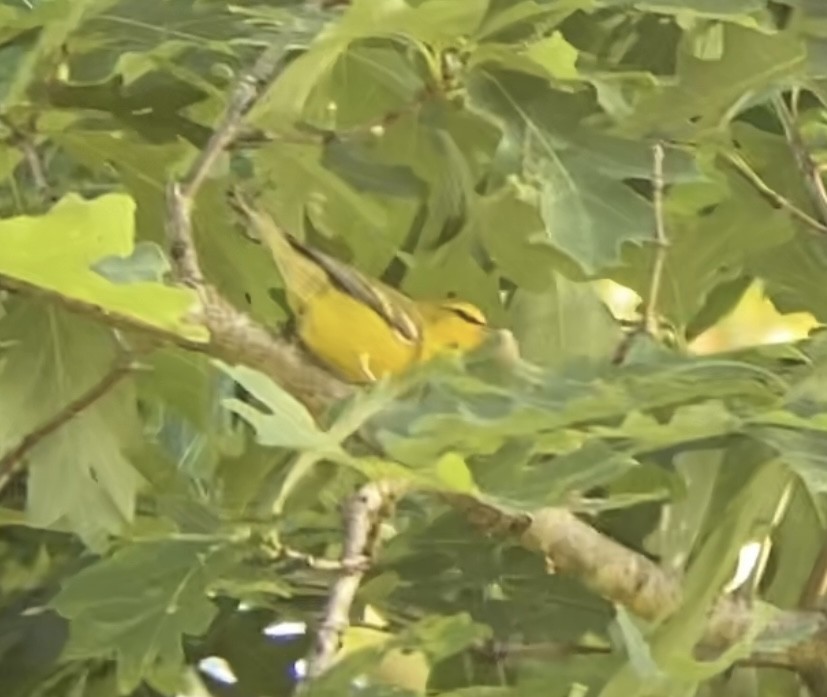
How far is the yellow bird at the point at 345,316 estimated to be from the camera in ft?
1.67

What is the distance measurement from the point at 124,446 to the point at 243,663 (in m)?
0.14

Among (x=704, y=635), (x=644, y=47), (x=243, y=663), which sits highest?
(x=644, y=47)

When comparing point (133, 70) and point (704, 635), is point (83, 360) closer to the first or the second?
point (133, 70)

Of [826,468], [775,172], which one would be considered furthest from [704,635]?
[775,172]

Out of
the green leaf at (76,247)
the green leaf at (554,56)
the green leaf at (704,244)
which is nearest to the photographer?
the green leaf at (76,247)

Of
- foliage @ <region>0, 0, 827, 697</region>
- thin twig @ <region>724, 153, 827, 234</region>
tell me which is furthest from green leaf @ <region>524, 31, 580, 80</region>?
thin twig @ <region>724, 153, 827, 234</region>

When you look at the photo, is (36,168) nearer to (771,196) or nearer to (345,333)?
(345,333)

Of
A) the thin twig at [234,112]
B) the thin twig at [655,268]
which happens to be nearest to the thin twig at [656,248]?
the thin twig at [655,268]

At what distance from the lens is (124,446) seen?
1.66 feet

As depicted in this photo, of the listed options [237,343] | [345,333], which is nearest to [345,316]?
[345,333]

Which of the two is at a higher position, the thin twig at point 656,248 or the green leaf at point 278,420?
the green leaf at point 278,420

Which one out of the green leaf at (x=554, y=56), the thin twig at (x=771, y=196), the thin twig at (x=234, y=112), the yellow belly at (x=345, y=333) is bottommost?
the yellow belly at (x=345, y=333)

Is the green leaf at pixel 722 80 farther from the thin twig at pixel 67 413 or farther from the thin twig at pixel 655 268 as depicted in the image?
the thin twig at pixel 67 413

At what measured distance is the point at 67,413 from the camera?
0.48 metres
